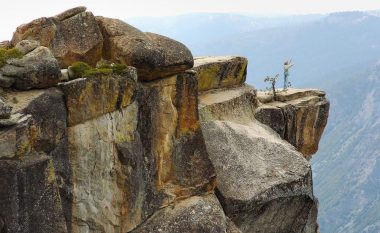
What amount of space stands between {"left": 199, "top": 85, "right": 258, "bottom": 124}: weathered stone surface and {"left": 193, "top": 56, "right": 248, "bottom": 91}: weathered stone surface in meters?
0.65

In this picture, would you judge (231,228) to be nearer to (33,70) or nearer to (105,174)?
(105,174)

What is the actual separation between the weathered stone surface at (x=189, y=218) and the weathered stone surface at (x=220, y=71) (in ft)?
46.7

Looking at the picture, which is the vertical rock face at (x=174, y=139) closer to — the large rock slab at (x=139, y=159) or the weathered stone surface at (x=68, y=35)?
the large rock slab at (x=139, y=159)

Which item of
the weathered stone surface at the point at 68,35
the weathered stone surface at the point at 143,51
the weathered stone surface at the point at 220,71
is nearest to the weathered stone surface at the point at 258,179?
the weathered stone surface at the point at 220,71

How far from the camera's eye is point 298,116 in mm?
52594

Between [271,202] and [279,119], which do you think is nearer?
[271,202]

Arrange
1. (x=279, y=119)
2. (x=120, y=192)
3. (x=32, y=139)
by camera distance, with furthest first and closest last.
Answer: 1. (x=279, y=119)
2. (x=120, y=192)
3. (x=32, y=139)

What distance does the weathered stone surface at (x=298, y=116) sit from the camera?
164ft

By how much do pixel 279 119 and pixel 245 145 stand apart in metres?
10.6

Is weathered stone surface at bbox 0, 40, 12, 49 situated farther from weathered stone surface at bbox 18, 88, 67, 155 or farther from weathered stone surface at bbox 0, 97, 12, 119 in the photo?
weathered stone surface at bbox 0, 97, 12, 119

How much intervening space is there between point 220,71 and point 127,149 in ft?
62.9

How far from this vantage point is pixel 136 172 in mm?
31375

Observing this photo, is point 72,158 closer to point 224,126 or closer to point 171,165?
point 171,165

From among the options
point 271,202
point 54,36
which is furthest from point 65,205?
point 271,202
